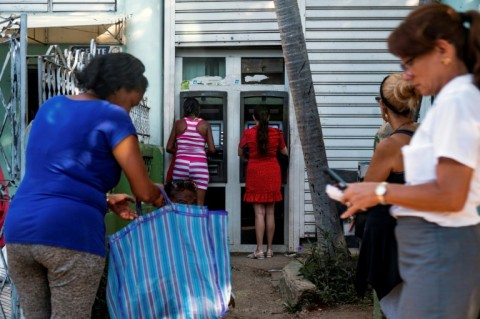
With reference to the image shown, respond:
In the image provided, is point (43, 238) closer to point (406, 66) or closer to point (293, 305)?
point (406, 66)

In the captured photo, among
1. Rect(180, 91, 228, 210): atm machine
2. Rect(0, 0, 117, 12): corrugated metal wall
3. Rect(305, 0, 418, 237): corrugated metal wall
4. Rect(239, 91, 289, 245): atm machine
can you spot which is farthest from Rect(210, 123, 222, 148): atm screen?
Rect(0, 0, 117, 12): corrugated metal wall

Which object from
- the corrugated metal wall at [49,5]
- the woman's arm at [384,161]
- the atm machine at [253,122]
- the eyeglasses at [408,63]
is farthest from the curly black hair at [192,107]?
the eyeglasses at [408,63]

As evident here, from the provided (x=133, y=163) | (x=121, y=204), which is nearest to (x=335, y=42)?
(x=121, y=204)

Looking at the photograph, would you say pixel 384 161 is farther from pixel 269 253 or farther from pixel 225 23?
pixel 225 23

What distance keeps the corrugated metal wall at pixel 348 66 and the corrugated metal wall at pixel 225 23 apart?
538 millimetres

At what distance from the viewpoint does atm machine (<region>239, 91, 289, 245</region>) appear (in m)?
9.02

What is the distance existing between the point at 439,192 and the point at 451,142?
157 mm

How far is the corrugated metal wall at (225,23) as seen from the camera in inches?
354

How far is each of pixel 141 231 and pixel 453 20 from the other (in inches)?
72.3

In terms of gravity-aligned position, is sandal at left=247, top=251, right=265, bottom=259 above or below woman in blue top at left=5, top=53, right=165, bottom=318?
below

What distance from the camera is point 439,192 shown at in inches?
84.3

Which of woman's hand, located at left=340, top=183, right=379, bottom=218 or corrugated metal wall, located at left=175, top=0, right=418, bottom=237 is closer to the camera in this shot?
woman's hand, located at left=340, top=183, right=379, bottom=218

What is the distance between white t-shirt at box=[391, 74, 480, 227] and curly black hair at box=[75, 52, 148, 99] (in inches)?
55.0

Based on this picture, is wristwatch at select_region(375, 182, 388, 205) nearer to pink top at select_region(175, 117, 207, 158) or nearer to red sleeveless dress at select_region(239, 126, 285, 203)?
red sleeveless dress at select_region(239, 126, 285, 203)
